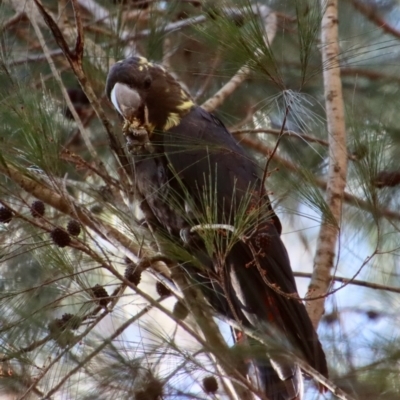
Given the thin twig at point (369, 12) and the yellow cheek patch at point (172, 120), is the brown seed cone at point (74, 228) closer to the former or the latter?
the yellow cheek patch at point (172, 120)

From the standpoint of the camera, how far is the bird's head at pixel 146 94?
253 centimetres

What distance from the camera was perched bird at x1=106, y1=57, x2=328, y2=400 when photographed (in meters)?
1.75

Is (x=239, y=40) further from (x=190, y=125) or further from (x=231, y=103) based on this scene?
(x=231, y=103)

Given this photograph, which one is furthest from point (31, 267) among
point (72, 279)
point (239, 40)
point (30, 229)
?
point (239, 40)

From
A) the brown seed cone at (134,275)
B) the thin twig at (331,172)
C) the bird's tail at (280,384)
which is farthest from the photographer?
the thin twig at (331,172)

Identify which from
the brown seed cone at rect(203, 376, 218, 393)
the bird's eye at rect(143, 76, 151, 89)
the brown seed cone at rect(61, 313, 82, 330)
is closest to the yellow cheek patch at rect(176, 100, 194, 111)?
the bird's eye at rect(143, 76, 151, 89)

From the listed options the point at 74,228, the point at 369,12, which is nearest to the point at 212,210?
the point at 74,228

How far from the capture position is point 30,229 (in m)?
1.97

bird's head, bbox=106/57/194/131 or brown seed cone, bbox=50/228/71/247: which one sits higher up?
bird's head, bbox=106/57/194/131

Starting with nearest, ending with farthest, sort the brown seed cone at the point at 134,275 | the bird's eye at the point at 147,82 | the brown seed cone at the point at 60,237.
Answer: the brown seed cone at the point at 60,237 < the brown seed cone at the point at 134,275 < the bird's eye at the point at 147,82

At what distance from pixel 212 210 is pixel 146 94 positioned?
99 centimetres

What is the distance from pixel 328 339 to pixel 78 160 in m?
0.89

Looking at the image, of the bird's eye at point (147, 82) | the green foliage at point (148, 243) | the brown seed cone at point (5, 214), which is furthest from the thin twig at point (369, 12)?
the brown seed cone at point (5, 214)

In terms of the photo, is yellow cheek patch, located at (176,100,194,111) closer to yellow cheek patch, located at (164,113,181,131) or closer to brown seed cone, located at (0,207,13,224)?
yellow cheek patch, located at (164,113,181,131)
